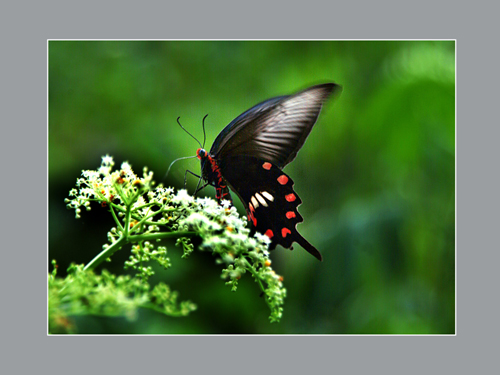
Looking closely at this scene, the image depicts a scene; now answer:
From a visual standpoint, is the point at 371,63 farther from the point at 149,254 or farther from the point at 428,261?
the point at 149,254

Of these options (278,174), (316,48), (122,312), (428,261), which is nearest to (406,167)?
(428,261)

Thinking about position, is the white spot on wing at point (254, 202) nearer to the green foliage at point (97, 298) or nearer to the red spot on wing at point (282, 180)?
the red spot on wing at point (282, 180)

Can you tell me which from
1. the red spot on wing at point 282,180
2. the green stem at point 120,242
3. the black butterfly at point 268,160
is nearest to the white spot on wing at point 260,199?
the black butterfly at point 268,160

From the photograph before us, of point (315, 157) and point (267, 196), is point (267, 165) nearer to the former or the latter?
point (267, 196)

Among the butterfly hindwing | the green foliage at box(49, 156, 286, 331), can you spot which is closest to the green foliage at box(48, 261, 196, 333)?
the green foliage at box(49, 156, 286, 331)

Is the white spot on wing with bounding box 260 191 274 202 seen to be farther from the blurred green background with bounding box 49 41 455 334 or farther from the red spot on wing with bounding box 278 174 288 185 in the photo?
the blurred green background with bounding box 49 41 455 334
